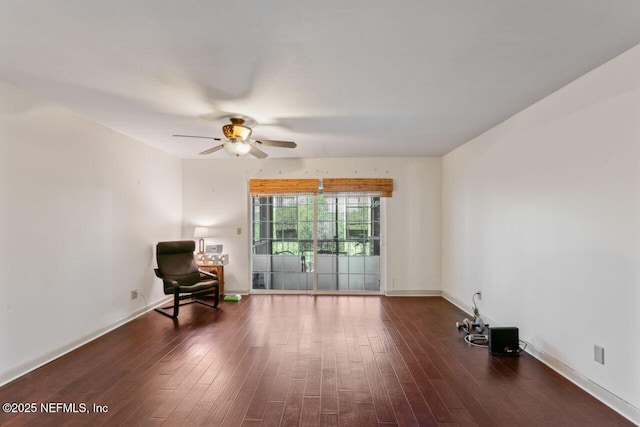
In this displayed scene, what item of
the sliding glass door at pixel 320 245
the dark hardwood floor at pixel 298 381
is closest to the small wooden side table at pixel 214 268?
the sliding glass door at pixel 320 245

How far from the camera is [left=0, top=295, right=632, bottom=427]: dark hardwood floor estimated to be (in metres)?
2.17

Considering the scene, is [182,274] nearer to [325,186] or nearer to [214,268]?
[214,268]

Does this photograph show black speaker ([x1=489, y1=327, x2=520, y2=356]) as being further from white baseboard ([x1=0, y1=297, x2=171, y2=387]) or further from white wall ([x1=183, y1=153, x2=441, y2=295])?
white baseboard ([x1=0, y1=297, x2=171, y2=387])

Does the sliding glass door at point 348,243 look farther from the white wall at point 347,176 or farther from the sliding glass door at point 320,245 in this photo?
the white wall at point 347,176

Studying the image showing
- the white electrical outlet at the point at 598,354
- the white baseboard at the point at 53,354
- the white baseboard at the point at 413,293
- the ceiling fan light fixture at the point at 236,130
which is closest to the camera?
the white electrical outlet at the point at 598,354

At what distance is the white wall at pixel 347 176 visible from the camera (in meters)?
5.61

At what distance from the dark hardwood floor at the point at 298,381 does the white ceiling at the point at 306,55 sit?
97.3 inches

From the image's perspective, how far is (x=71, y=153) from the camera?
333cm

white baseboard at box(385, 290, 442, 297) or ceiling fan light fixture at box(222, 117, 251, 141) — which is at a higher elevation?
ceiling fan light fixture at box(222, 117, 251, 141)

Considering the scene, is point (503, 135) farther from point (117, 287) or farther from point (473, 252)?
point (117, 287)

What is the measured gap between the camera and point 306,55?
83.5 inches

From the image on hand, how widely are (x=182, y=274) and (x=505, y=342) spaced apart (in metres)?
4.32

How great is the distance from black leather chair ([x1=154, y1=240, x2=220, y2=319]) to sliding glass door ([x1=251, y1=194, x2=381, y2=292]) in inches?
44.8

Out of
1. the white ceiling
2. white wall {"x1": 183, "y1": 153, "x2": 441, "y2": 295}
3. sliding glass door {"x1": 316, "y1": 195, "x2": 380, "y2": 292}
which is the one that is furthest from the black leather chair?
the white ceiling
